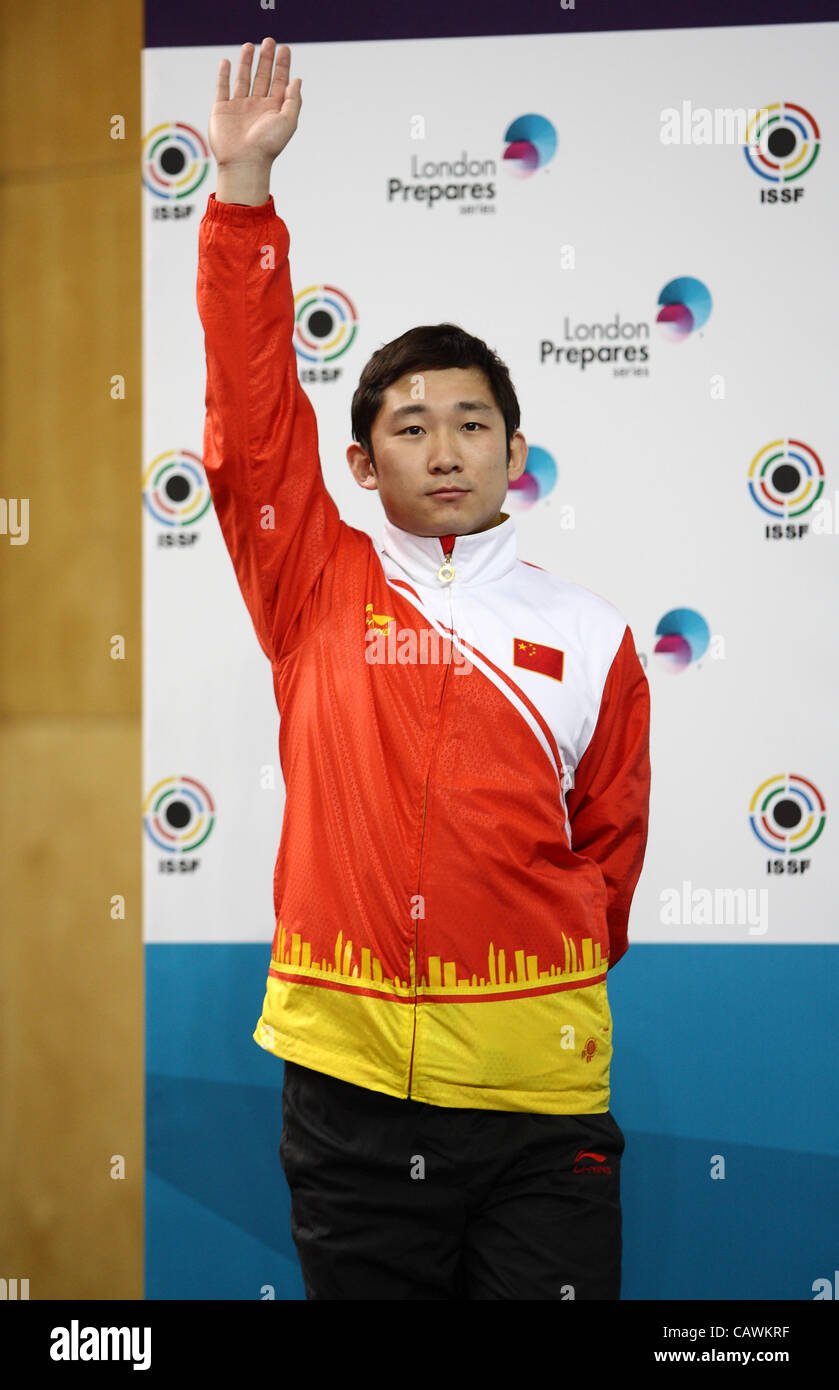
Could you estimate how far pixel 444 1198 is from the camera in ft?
5.07

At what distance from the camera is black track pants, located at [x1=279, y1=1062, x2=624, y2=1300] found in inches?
60.6

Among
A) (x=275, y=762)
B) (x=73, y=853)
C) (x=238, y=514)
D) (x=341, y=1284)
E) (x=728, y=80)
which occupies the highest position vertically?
(x=728, y=80)

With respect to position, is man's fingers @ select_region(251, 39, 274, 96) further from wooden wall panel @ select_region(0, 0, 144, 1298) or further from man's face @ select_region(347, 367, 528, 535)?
wooden wall panel @ select_region(0, 0, 144, 1298)

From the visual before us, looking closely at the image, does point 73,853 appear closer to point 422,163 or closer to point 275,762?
point 275,762

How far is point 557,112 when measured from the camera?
220 centimetres

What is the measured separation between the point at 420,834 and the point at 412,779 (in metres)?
0.07

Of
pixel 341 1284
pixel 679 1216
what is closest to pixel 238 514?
pixel 341 1284

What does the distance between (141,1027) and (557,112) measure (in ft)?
6.15

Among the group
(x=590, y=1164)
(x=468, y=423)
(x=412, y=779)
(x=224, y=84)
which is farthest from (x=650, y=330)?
(x=590, y=1164)

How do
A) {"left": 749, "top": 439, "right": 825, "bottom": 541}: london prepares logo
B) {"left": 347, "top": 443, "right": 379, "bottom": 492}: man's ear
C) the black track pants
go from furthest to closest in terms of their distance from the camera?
{"left": 749, "top": 439, "right": 825, "bottom": 541}: london prepares logo, {"left": 347, "top": 443, "right": 379, "bottom": 492}: man's ear, the black track pants

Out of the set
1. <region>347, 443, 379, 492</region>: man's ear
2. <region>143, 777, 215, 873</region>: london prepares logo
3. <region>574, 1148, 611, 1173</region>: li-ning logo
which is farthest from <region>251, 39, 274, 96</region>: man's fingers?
<region>574, 1148, 611, 1173</region>: li-ning logo

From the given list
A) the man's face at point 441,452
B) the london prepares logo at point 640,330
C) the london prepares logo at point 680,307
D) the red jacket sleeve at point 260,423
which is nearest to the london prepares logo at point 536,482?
the london prepares logo at point 640,330

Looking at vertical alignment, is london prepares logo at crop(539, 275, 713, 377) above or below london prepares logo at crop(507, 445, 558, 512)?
above

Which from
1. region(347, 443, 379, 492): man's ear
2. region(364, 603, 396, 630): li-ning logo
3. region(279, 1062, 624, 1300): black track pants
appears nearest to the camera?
region(279, 1062, 624, 1300): black track pants
